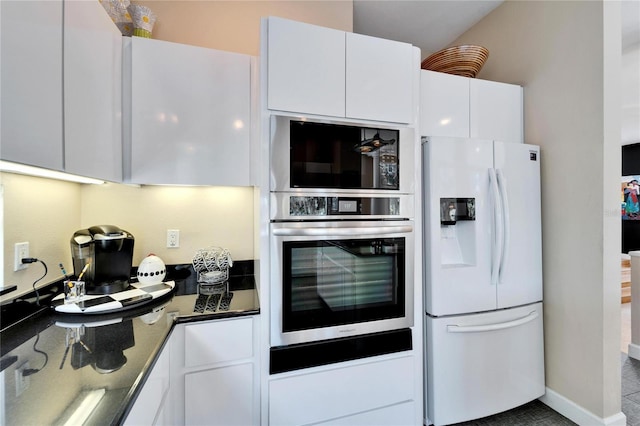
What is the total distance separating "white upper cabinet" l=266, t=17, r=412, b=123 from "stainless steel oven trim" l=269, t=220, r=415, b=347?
0.58 meters

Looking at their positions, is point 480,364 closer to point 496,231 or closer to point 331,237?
point 496,231

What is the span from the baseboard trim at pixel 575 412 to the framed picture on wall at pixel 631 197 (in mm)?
5723

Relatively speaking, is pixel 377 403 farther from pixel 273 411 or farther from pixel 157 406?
pixel 157 406

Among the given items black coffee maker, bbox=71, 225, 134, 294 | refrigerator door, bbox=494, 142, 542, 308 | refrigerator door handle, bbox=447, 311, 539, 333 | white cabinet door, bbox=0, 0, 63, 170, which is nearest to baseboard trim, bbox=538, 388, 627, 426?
refrigerator door handle, bbox=447, 311, 539, 333

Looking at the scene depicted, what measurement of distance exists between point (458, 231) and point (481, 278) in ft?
1.06

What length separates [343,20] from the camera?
2150mm

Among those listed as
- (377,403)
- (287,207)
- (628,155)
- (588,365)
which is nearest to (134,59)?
(287,207)

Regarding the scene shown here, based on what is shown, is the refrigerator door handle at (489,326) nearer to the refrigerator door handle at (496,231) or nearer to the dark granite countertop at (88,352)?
the refrigerator door handle at (496,231)

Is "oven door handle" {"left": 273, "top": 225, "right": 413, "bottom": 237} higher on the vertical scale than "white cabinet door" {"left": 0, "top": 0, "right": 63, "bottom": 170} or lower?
lower

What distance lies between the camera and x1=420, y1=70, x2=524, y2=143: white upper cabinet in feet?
6.02

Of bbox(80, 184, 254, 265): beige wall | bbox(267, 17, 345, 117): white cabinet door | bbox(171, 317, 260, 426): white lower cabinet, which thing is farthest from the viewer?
bbox(80, 184, 254, 265): beige wall

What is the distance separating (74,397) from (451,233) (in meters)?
1.94

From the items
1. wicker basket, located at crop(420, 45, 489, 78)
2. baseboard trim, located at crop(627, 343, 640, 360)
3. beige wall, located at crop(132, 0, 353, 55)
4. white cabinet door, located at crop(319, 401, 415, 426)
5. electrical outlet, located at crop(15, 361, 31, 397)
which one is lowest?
baseboard trim, located at crop(627, 343, 640, 360)

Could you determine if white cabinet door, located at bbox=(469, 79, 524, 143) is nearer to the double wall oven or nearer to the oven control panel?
the double wall oven
